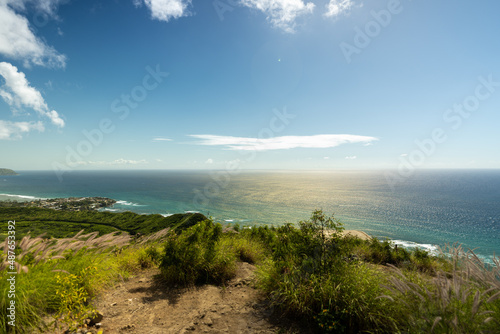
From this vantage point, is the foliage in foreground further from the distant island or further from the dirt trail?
the distant island

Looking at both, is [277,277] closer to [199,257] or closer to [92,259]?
[199,257]

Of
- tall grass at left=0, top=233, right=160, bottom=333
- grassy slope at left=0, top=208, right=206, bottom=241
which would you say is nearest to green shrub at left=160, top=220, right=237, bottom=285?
tall grass at left=0, top=233, right=160, bottom=333

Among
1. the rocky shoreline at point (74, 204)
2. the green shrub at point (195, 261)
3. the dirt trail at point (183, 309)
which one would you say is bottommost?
the rocky shoreline at point (74, 204)

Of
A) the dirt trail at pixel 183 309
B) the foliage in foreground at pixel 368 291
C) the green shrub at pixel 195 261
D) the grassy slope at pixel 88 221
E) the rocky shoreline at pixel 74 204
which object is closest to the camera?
the foliage in foreground at pixel 368 291

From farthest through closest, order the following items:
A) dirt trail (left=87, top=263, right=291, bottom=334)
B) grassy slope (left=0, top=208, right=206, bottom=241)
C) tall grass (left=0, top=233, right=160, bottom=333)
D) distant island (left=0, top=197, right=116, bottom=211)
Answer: distant island (left=0, top=197, right=116, bottom=211), grassy slope (left=0, top=208, right=206, bottom=241), dirt trail (left=87, top=263, right=291, bottom=334), tall grass (left=0, top=233, right=160, bottom=333)

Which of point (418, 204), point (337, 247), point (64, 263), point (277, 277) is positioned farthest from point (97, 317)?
point (418, 204)

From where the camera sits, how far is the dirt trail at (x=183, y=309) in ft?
12.6

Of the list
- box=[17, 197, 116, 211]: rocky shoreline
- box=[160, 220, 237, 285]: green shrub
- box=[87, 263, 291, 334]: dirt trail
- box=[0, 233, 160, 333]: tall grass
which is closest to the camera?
box=[0, 233, 160, 333]: tall grass

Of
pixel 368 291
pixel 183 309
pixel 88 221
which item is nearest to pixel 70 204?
pixel 88 221

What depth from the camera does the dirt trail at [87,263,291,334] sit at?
3.85 metres

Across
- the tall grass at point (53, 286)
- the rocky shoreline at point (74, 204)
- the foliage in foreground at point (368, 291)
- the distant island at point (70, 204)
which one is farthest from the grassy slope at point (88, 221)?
the foliage in foreground at point (368, 291)

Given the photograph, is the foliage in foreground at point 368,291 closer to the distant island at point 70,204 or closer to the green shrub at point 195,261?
the green shrub at point 195,261

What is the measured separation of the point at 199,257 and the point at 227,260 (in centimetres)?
85

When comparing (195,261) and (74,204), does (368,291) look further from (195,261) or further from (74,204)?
(74,204)
